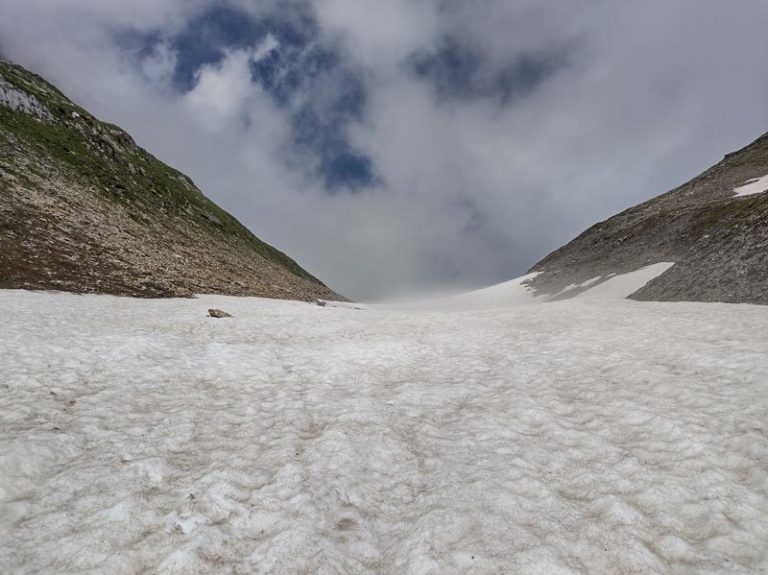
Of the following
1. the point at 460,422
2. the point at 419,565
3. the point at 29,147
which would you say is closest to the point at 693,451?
the point at 460,422

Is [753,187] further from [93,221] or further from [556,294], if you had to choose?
[93,221]

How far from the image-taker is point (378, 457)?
806cm

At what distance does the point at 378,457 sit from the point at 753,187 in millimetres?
81191

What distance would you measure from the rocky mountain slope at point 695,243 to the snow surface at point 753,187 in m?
0.16

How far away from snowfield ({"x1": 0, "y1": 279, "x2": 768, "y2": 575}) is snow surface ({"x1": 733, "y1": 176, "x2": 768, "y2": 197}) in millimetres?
61338

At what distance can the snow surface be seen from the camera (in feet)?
195

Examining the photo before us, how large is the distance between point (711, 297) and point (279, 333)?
25493 millimetres

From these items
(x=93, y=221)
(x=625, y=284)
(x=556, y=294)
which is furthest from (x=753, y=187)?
(x=93, y=221)

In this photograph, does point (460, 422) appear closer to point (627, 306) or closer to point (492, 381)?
point (492, 381)

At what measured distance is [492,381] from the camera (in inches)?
507

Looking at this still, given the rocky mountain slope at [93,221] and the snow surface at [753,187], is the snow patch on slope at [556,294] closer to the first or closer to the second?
the rocky mountain slope at [93,221]

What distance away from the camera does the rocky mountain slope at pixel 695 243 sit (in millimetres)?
24250

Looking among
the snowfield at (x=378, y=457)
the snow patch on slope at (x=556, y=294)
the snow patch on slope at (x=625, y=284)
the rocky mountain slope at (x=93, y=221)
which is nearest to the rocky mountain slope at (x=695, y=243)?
the snow patch on slope at (x=556, y=294)

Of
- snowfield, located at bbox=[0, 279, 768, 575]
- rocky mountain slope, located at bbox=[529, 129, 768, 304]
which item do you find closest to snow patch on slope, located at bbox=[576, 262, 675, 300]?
rocky mountain slope, located at bbox=[529, 129, 768, 304]
